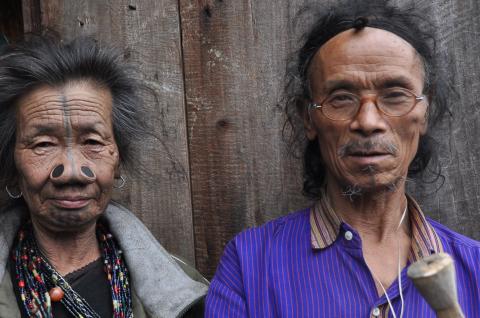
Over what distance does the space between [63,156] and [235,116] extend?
82 centimetres

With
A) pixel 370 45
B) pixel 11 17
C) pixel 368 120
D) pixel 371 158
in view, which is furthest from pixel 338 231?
pixel 11 17

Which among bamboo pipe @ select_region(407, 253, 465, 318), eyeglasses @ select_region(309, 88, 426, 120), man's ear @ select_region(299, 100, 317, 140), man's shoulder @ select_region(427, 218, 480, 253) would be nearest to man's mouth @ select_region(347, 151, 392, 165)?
eyeglasses @ select_region(309, 88, 426, 120)

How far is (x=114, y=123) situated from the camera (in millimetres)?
2367

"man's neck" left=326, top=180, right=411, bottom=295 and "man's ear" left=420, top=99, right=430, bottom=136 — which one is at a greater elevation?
"man's ear" left=420, top=99, right=430, bottom=136

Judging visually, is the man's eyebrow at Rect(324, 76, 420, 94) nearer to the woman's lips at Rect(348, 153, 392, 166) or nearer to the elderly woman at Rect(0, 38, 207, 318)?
the woman's lips at Rect(348, 153, 392, 166)

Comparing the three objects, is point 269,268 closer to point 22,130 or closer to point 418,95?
point 418,95

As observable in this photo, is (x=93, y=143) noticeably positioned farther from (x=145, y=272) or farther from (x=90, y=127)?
(x=145, y=272)

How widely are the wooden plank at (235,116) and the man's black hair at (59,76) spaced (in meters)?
0.39

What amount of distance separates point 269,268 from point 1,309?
80 centimetres

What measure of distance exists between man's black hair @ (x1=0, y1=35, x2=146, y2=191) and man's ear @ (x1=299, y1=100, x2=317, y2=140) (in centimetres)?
61

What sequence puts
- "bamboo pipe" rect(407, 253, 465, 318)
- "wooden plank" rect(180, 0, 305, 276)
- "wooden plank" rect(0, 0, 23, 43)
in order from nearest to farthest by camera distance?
"bamboo pipe" rect(407, 253, 465, 318)
"wooden plank" rect(180, 0, 305, 276)
"wooden plank" rect(0, 0, 23, 43)

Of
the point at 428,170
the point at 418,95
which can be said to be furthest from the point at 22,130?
the point at 428,170

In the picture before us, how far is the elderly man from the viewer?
78.5 inches

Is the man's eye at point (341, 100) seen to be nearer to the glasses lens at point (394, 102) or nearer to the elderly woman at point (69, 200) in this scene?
the glasses lens at point (394, 102)
